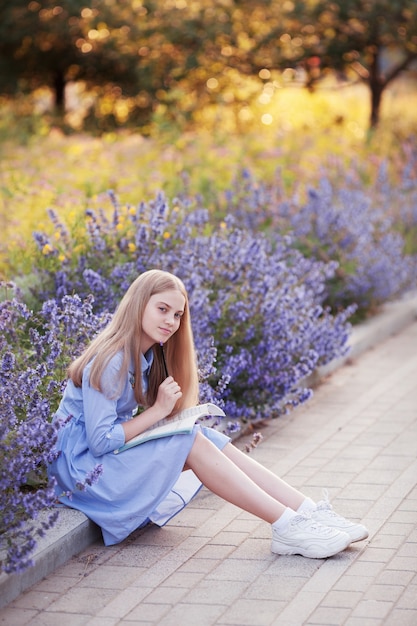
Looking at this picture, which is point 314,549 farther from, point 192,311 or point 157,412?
point 192,311

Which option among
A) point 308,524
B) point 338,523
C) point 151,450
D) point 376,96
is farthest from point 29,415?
point 376,96

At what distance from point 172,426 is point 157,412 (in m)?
0.08

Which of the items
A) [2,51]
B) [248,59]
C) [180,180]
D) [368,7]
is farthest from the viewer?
[2,51]

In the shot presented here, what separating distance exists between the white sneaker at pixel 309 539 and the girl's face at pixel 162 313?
907mm

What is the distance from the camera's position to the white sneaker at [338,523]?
176 inches

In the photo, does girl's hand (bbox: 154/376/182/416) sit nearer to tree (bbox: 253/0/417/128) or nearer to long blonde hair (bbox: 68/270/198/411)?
long blonde hair (bbox: 68/270/198/411)

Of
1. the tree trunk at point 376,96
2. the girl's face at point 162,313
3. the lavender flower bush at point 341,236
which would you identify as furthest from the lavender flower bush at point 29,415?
the tree trunk at point 376,96

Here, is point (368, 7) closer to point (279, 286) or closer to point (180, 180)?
point (180, 180)

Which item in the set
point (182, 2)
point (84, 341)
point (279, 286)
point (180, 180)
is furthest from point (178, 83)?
point (84, 341)

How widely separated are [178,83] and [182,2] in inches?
51.5

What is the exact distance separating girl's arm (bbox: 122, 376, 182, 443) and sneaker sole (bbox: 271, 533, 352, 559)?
2.21 ft

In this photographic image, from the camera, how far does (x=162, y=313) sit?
4582 millimetres

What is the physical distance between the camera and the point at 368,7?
17125 mm

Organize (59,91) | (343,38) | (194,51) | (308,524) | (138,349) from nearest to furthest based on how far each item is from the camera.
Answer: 1. (308,524)
2. (138,349)
3. (343,38)
4. (194,51)
5. (59,91)
